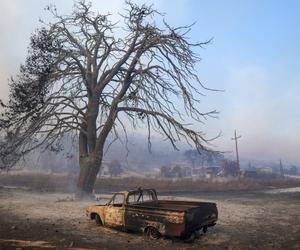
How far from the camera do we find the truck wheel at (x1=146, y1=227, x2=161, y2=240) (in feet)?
34.5

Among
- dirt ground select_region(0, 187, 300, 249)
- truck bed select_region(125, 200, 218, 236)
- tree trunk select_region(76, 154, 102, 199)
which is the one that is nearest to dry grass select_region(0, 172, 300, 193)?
tree trunk select_region(76, 154, 102, 199)

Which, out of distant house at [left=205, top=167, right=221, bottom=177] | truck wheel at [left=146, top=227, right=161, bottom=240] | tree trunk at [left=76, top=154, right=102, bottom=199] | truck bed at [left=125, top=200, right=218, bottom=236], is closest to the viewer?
truck bed at [left=125, top=200, right=218, bottom=236]

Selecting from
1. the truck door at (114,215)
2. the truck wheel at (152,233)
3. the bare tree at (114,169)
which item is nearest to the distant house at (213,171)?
the bare tree at (114,169)

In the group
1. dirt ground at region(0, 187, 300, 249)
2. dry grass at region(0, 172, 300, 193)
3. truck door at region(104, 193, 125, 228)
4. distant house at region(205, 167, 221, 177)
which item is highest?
distant house at region(205, 167, 221, 177)

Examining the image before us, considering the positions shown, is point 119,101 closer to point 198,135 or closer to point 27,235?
point 198,135

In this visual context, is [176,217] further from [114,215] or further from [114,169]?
[114,169]

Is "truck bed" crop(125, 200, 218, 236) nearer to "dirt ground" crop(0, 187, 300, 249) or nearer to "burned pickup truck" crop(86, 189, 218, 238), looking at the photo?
"burned pickup truck" crop(86, 189, 218, 238)

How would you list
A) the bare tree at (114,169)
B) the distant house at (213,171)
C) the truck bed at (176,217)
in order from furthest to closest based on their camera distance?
the distant house at (213,171), the bare tree at (114,169), the truck bed at (176,217)

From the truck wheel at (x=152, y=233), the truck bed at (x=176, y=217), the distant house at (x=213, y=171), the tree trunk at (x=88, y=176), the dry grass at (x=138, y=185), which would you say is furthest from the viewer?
the distant house at (x=213, y=171)

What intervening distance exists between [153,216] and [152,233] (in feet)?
1.90

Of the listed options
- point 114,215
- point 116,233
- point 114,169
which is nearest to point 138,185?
point 114,215

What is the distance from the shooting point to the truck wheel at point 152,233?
34.5 ft

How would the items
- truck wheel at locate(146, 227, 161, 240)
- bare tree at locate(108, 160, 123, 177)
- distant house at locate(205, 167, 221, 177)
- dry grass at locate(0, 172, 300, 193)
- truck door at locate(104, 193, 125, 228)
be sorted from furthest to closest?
distant house at locate(205, 167, 221, 177), bare tree at locate(108, 160, 123, 177), dry grass at locate(0, 172, 300, 193), truck door at locate(104, 193, 125, 228), truck wheel at locate(146, 227, 161, 240)

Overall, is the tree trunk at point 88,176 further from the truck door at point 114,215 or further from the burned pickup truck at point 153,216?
the truck door at point 114,215
